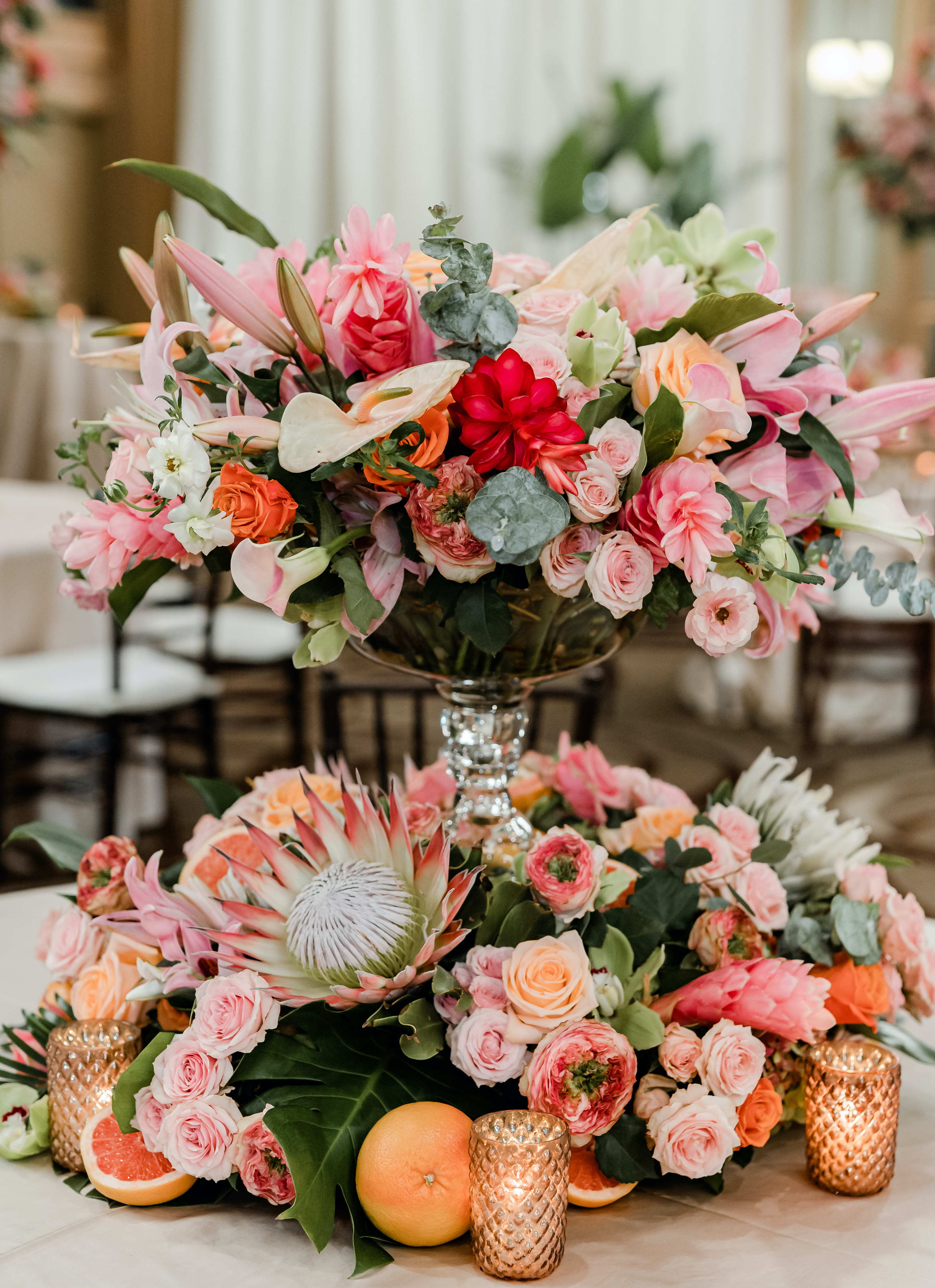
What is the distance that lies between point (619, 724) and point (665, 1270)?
367 centimetres

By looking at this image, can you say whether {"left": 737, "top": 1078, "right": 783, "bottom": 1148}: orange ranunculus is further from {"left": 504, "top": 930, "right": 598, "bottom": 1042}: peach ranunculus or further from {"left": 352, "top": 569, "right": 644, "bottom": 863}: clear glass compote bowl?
{"left": 352, "top": 569, "right": 644, "bottom": 863}: clear glass compote bowl

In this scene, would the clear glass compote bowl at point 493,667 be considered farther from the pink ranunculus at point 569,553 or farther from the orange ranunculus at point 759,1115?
the orange ranunculus at point 759,1115

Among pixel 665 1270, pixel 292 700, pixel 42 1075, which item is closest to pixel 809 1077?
pixel 665 1270

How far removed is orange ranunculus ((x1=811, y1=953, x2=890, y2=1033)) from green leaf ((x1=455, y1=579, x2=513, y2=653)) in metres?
0.28

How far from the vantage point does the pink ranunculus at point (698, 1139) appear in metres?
0.66

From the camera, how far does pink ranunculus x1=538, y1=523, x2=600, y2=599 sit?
2.25 feet

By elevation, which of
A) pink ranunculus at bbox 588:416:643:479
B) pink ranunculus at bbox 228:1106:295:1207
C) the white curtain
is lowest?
pink ranunculus at bbox 228:1106:295:1207

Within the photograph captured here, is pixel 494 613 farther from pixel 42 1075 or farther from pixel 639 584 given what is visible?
pixel 42 1075

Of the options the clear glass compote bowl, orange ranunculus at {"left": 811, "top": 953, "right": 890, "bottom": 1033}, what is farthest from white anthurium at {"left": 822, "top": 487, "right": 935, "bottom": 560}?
orange ranunculus at {"left": 811, "top": 953, "right": 890, "bottom": 1033}

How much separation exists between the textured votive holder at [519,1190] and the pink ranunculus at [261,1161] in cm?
10

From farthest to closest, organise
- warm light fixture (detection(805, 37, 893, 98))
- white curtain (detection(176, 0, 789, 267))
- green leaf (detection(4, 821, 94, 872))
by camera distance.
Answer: warm light fixture (detection(805, 37, 893, 98))
white curtain (detection(176, 0, 789, 267))
green leaf (detection(4, 821, 94, 872))

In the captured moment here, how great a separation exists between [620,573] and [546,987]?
22 centimetres

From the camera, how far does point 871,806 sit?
3.36 m

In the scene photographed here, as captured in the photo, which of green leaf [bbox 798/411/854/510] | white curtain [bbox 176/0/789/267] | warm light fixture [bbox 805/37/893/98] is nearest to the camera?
green leaf [bbox 798/411/854/510]
